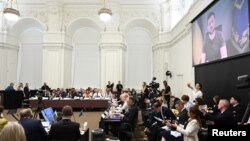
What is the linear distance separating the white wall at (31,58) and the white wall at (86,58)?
2.46 meters

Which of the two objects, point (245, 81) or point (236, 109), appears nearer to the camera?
point (245, 81)

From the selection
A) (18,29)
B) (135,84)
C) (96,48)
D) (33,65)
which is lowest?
(135,84)

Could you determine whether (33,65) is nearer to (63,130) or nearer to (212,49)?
(212,49)

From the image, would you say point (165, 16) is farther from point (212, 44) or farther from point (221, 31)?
point (221, 31)

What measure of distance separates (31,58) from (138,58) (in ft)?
24.8

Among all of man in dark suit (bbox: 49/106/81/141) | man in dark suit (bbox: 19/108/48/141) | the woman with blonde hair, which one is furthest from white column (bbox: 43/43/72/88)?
the woman with blonde hair

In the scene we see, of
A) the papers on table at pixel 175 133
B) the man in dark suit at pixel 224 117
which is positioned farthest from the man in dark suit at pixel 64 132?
the man in dark suit at pixel 224 117

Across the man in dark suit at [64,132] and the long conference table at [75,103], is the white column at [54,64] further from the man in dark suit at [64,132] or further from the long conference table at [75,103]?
the man in dark suit at [64,132]

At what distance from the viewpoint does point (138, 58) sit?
19.2 meters

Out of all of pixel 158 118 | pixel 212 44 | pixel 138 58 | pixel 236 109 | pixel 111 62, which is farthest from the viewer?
pixel 138 58

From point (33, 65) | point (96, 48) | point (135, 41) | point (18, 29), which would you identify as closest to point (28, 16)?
point (18, 29)

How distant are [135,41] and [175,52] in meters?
4.70

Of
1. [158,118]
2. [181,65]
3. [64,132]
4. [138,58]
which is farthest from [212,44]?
[138,58]

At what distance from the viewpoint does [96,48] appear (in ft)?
62.5
